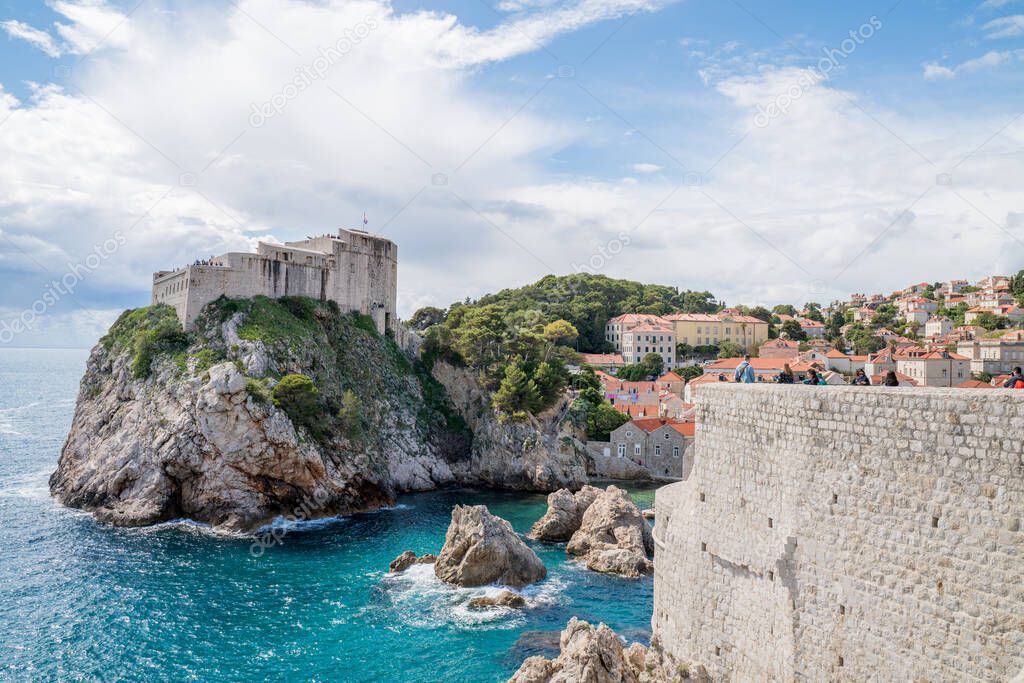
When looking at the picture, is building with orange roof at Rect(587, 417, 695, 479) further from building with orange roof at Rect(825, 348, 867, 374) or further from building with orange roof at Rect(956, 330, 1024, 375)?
building with orange roof at Rect(956, 330, 1024, 375)

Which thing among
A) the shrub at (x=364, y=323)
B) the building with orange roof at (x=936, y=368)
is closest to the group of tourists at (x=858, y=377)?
the building with orange roof at (x=936, y=368)

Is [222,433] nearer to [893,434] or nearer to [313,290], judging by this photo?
[313,290]

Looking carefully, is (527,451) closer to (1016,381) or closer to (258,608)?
(258,608)

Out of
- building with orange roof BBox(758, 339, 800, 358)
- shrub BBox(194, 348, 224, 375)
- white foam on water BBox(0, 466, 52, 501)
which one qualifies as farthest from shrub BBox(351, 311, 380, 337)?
building with orange roof BBox(758, 339, 800, 358)

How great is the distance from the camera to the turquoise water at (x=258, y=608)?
62.4 feet

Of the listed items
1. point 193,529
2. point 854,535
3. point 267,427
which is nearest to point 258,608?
point 193,529

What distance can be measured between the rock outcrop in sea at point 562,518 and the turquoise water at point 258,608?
146 cm

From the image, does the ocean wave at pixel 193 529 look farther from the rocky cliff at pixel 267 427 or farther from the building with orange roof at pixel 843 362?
the building with orange roof at pixel 843 362

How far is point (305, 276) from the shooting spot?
48.1 metres

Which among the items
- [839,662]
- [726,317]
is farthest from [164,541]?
[726,317]

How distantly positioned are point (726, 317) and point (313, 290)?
202ft

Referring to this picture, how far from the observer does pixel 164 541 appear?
30.7 meters

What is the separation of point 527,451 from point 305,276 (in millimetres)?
20864

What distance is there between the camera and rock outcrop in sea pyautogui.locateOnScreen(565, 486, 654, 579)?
2681cm
